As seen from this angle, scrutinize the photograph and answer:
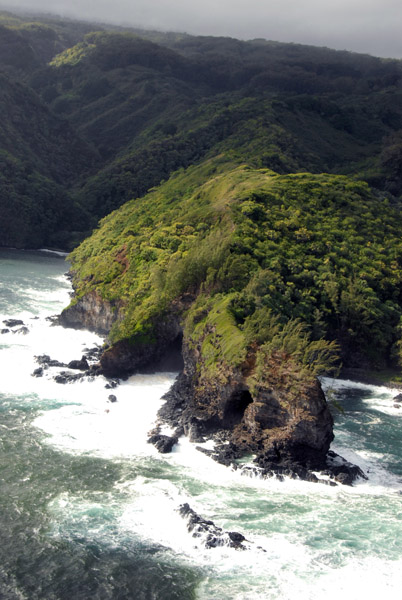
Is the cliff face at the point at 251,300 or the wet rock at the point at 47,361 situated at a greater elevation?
the cliff face at the point at 251,300

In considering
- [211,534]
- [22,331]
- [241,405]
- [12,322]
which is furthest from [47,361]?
[211,534]

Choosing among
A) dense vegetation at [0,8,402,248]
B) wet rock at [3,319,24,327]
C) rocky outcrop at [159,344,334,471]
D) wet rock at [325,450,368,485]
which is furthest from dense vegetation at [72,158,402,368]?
dense vegetation at [0,8,402,248]

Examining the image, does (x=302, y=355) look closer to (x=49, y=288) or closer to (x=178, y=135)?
(x=49, y=288)

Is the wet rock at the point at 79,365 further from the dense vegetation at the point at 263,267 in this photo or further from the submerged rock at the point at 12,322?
the submerged rock at the point at 12,322

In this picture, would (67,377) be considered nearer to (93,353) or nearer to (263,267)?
(93,353)

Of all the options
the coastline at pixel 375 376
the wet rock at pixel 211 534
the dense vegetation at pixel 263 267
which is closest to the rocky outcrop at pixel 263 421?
the dense vegetation at pixel 263 267

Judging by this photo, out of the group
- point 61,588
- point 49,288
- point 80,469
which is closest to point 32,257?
point 49,288
